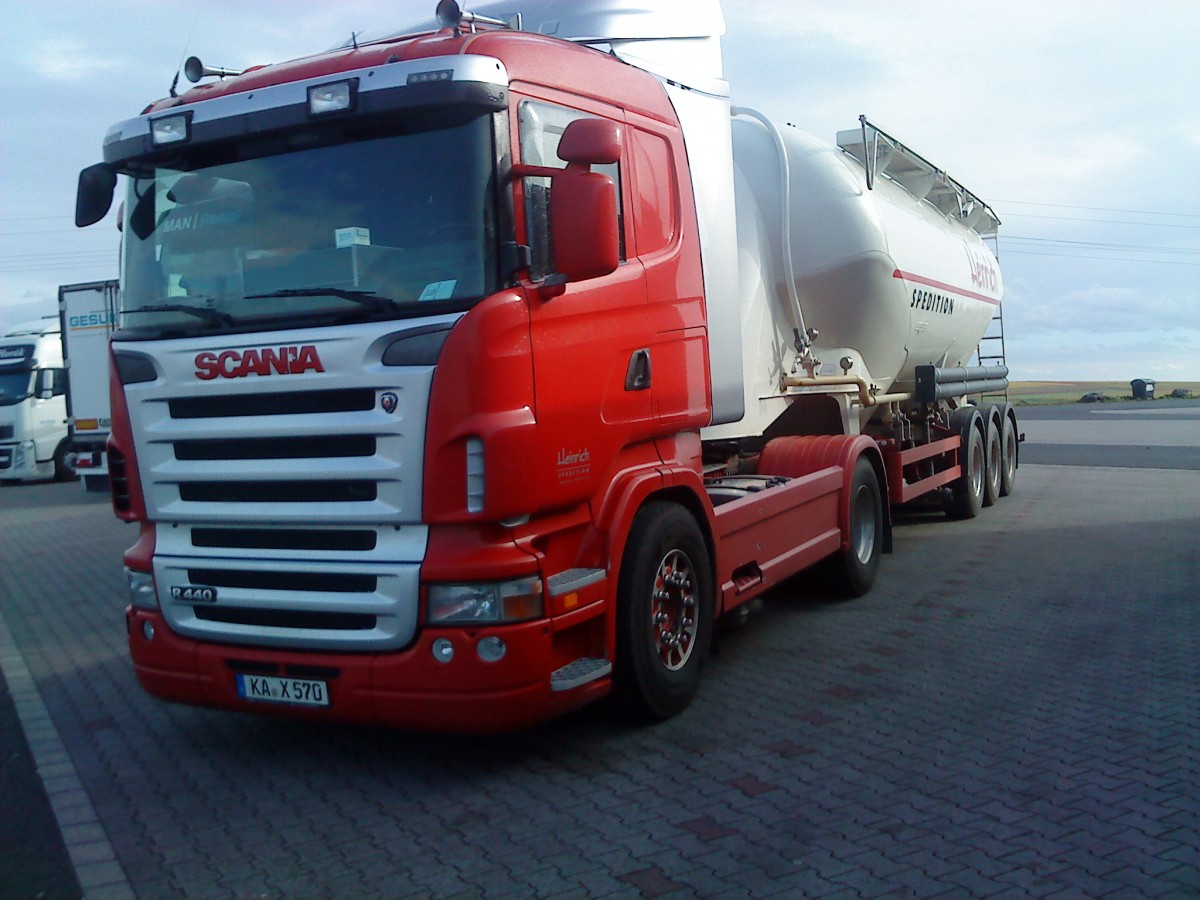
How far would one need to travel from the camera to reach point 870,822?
4.38m

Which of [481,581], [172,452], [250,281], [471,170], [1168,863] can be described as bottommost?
[1168,863]

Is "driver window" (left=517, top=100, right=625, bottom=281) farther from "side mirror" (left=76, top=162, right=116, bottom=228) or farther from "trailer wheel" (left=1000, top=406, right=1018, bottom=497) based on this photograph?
"trailer wheel" (left=1000, top=406, right=1018, bottom=497)

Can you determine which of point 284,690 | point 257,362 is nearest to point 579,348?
point 257,362

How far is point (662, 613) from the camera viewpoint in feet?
18.5

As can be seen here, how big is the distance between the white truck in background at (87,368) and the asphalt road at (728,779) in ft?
38.9

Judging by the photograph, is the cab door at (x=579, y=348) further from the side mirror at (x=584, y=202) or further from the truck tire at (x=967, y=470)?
the truck tire at (x=967, y=470)

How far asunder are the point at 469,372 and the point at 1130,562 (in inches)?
298

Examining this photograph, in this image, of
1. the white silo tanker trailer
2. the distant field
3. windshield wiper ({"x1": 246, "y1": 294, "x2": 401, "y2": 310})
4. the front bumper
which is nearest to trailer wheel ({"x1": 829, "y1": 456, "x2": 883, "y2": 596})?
the white silo tanker trailer

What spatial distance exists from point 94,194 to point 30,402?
20170mm

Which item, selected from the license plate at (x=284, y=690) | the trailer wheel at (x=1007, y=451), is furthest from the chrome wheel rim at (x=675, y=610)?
the trailer wheel at (x=1007, y=451)

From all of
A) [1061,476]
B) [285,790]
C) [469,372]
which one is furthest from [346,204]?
[1061,476]

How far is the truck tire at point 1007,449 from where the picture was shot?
14891 mm

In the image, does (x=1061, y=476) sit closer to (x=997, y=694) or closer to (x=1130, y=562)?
(x=1130, y=562)

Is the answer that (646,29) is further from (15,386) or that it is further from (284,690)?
(15,386)
